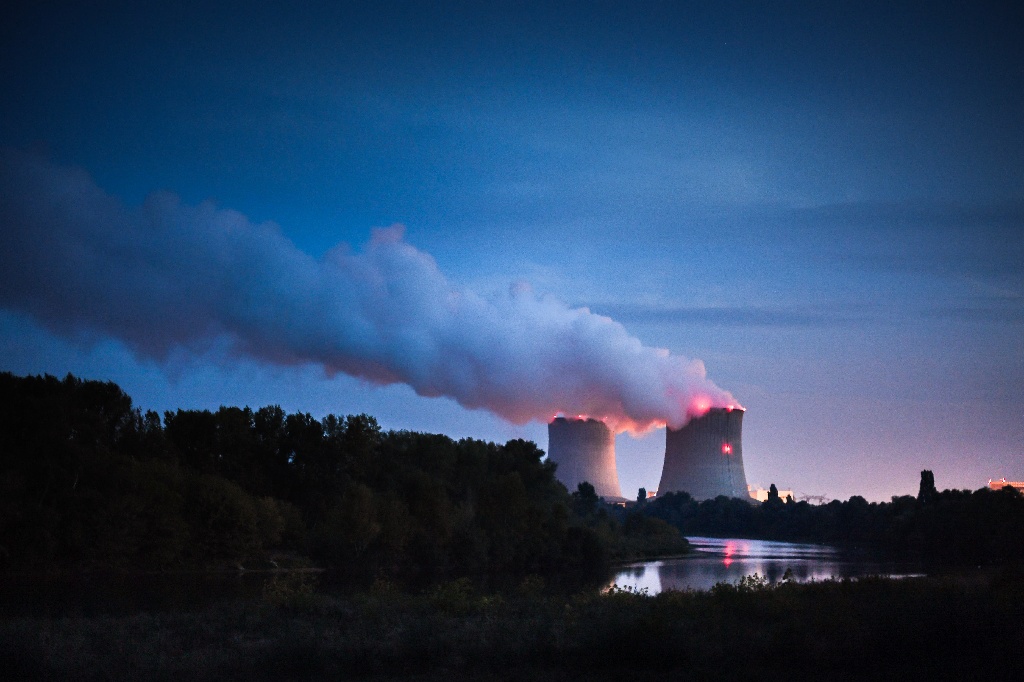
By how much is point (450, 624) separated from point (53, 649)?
15.9ft

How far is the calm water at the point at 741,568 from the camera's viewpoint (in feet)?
108

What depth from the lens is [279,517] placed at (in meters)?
35.8

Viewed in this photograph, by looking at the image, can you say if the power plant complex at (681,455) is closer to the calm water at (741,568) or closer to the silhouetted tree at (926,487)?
the calm water at (741,568)

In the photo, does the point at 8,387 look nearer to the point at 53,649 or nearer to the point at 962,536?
the point at 53,649

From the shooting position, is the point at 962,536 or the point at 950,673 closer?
the point at 950,673

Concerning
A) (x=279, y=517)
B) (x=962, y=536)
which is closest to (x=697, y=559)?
(x=962, y=536)

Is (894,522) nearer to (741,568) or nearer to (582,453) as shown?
(741,568)

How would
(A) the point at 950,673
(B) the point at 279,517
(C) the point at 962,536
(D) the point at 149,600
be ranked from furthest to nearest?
(C) the point at 962,536, (B) the point at 279,517, (D) the point at 149,600, (A) the point at 950,673

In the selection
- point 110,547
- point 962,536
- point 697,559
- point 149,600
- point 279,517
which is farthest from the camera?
point 697,559

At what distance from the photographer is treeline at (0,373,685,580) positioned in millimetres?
29859

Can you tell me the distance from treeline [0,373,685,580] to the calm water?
3.22 m

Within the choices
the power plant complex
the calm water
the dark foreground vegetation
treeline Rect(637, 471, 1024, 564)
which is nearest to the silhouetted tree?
treeline Rect(637, 471, 1024, 564)

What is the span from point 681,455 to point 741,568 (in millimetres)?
10743

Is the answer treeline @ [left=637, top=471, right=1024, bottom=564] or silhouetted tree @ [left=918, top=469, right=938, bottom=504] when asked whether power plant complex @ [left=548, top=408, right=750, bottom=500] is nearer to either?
Answer: treeline @ [left=637, top=471, right=1024, bottom=564]
